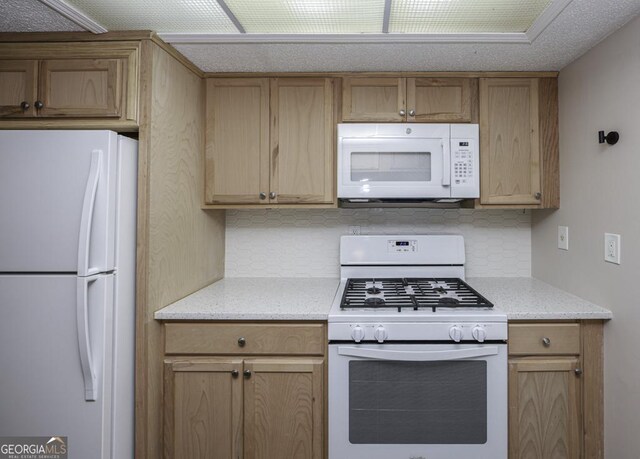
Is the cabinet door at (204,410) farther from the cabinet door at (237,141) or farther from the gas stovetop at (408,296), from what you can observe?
the cabinet door at (237,141)

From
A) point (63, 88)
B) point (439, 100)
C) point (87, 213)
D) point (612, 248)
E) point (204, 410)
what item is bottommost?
point (204, 410)

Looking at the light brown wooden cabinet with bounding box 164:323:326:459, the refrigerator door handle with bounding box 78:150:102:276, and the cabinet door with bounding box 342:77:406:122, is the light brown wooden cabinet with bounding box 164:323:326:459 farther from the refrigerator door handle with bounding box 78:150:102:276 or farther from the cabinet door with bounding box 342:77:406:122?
Answer: the cabinet door with bounding box 342:77:406:122

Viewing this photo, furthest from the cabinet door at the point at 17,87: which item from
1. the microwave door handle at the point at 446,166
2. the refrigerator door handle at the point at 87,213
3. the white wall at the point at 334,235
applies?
the microwave door handle at the point at 446,166

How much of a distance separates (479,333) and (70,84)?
6.59 ft

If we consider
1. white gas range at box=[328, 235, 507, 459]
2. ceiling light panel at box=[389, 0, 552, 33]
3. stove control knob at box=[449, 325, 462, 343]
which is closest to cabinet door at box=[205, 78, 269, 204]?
ceiling light panel at box=[389, 0, 552, 33]

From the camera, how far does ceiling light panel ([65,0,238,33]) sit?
1.52 meters

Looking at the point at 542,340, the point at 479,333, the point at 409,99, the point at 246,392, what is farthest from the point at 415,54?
the point at 246,392

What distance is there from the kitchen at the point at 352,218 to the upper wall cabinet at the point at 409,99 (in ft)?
0.21

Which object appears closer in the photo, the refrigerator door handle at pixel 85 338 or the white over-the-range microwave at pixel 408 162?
the refrigerator door handle at pixel 85 338

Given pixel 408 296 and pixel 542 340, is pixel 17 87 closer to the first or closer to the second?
pixel 408 296

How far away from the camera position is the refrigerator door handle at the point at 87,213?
141 cm

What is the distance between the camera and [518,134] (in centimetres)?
210

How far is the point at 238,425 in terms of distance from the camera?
1.69 metres

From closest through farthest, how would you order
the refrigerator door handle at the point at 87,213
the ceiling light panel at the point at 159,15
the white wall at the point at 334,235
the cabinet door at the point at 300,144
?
the refrigerator door handle at the point at 87,213, the ceiling light panel at the point at 159,15, the cabinet door at the point at 300,144, the white wall at the point at 334,235
